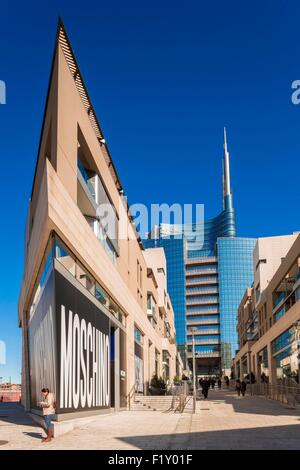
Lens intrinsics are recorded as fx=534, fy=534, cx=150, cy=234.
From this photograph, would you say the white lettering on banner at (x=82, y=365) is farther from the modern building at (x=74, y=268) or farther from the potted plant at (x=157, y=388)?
the potted plant at (x=157, y=388)

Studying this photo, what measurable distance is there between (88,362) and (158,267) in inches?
1967

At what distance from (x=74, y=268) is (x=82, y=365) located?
139 inches

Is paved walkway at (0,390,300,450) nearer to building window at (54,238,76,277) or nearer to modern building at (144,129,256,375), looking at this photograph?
building window at (54,238,76,277)

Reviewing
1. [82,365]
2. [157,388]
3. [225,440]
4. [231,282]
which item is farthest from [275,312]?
[231,282]

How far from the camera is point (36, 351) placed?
22547 mm

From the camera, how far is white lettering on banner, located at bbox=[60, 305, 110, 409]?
1709 centimetres

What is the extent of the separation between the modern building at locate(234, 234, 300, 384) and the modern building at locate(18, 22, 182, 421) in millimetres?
10440

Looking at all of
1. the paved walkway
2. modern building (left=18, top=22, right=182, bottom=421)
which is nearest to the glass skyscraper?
modern building (left=18, top=22, right=182, bottom=421)

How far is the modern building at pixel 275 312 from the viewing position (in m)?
34.3

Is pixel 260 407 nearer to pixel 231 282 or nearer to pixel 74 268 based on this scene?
pixel 74 268

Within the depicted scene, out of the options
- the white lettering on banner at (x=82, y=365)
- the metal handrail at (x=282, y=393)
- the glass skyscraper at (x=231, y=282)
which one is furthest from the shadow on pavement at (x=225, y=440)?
the glass skyscraper at (x=231, y=282)

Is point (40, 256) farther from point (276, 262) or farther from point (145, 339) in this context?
point (276, 262)

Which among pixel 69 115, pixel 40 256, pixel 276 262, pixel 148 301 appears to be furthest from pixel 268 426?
pixel 276 262

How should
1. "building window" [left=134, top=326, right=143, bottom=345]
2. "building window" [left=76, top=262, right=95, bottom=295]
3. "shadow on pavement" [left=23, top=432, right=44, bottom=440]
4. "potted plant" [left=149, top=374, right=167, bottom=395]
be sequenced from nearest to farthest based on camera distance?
"shadow on pavement" [left=23, top=432, right=44, bottom=440] → "building window" [left=76, top=262, right=95, bottom=295] → "building window" [left=134, top=326, right=143, bottom=345] → "potted plant" [left=149, top=374, right=167, bottom=395]
